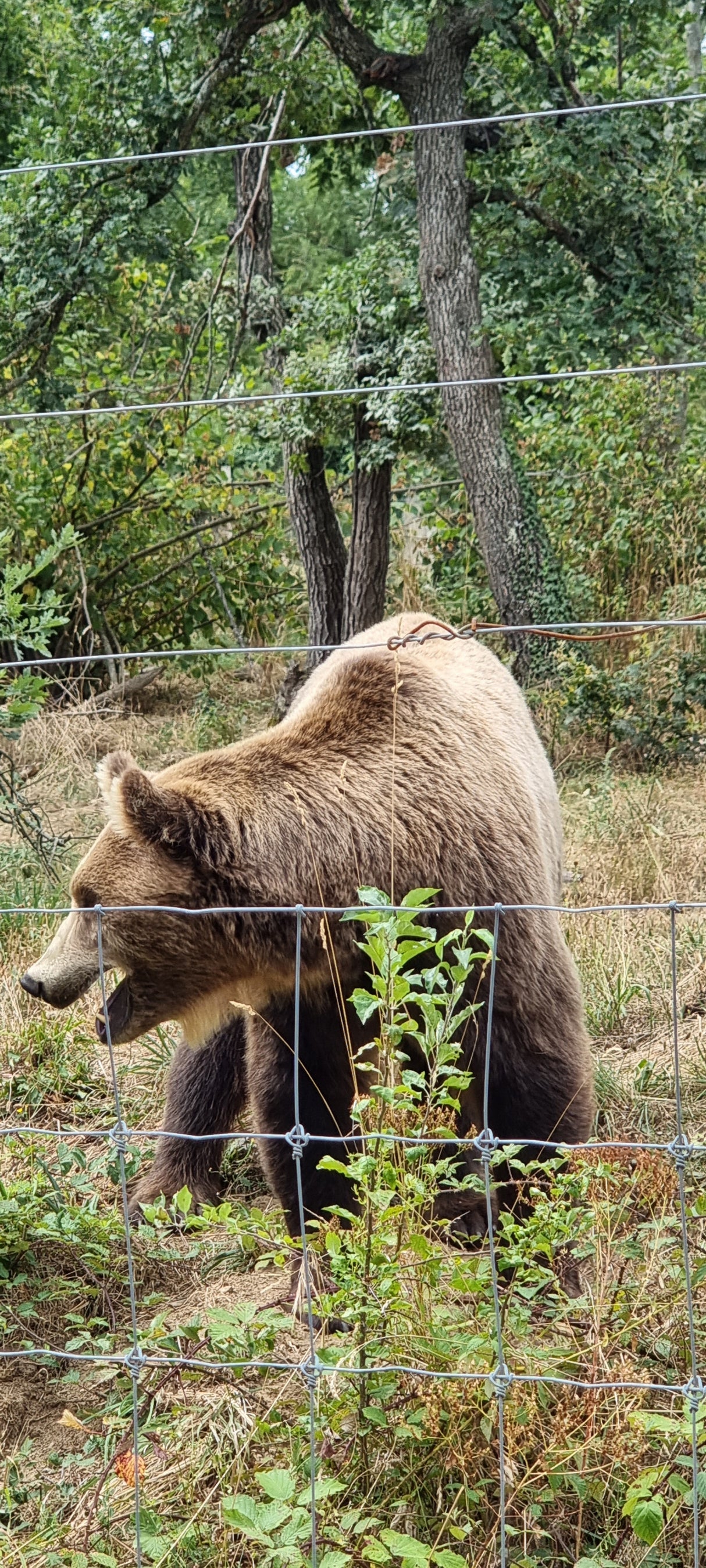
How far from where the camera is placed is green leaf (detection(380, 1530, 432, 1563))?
6.66ft

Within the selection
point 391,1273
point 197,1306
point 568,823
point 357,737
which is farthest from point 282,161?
point 391,1273

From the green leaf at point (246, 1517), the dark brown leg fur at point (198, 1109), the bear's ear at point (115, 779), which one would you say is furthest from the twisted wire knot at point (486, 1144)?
the dark brown leg fur at point (198, 1109)

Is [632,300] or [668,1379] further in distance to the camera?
[632,300]

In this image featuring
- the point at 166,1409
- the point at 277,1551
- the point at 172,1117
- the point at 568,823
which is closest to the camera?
the point at 277,1551

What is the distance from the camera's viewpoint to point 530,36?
8164 mm

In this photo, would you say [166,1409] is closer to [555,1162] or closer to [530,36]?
[555,1162]

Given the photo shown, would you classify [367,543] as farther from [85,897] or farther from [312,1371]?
[312,1371]

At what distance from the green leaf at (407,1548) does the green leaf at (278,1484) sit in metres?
0.16

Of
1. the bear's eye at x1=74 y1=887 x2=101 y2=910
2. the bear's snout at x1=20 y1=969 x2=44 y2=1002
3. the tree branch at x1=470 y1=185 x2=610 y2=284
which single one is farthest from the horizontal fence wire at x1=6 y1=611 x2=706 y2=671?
the tree branch at x1=470 y1=185 x2=610 y2=284

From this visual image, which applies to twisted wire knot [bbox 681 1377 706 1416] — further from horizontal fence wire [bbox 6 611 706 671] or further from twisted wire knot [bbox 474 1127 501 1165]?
horizontal fence wire [bbox 6 611 706 671]

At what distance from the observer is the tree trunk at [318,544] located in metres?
9.29

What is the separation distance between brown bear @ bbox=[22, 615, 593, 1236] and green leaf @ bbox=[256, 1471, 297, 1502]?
38.4 inches

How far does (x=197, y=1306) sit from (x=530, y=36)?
745cm

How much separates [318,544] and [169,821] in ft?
22.1
